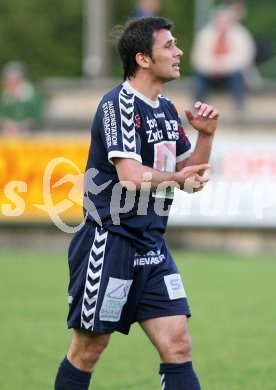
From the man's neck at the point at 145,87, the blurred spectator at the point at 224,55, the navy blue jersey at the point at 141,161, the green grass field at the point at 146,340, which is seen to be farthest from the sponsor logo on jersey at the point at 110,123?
the blurred spectator at the point at 224,55

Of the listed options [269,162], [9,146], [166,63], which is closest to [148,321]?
[166,63]

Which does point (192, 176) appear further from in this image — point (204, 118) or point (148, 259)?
point (148, 259)

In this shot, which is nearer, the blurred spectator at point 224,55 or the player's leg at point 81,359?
the player's leg at point 81,359

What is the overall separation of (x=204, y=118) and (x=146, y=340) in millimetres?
3606

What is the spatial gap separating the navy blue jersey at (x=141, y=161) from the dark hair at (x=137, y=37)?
0.15 metres

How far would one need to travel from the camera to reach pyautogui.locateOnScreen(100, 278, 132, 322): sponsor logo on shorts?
584 cm

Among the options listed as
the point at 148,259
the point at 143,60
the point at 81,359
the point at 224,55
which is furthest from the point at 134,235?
the point at 224,55

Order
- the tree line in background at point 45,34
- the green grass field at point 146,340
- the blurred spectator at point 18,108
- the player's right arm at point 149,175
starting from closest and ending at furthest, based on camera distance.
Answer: the player's right arm at point 149,175
the green grass field at point 146,340
the blurred spectator at point 18,108
the tree line in background at point 45,34

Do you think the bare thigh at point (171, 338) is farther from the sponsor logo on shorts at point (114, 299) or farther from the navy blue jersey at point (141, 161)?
the navy blue jersey at point (141, 161)

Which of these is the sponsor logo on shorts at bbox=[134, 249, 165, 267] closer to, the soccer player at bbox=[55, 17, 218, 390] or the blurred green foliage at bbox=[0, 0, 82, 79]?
the soccer player at bbox=[55, 17, 218, 390]

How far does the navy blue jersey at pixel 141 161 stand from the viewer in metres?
5.77

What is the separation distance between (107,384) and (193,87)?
12.3 meters

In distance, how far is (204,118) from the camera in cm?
594

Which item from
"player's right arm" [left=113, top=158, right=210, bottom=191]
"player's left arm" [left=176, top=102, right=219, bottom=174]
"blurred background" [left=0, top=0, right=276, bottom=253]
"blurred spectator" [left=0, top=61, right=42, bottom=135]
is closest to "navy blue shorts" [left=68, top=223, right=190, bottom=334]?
"player's right arm" [left=113, top=158, right=210, bottom=191]
